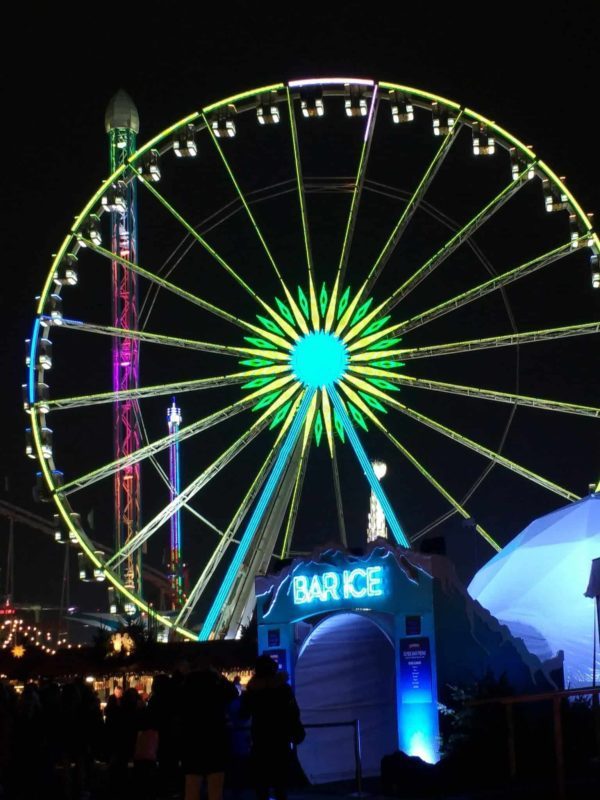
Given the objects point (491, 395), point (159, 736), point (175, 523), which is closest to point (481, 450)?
point (491, 395)

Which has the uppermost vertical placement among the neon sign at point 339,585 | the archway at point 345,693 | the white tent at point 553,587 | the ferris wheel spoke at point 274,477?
the ferris wheel spoke at point 274,477

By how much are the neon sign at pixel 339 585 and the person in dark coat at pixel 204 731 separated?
818 centimetres

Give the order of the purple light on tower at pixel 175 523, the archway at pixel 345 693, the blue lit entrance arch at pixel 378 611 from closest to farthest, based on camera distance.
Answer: the blue lit entrance arch at pixel 378 611 < the archway at pixel 345 693 < the purple light on tower at pixel 175 523

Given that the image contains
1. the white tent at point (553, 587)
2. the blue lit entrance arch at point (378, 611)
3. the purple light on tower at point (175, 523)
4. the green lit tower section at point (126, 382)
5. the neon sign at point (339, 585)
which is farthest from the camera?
the purple light on tower at point (175, 523)

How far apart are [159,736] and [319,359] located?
1335cm

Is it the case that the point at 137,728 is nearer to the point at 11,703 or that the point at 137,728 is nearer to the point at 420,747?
the point at 11,703

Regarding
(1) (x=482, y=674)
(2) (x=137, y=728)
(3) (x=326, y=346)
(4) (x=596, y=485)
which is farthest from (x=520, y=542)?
(2) (x=137, y=728)

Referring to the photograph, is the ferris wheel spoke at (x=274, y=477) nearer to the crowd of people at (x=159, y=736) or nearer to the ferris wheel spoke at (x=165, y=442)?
the ferris wheel spoke at (x=165, y=442)

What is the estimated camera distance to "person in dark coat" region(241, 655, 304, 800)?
10.6 metres

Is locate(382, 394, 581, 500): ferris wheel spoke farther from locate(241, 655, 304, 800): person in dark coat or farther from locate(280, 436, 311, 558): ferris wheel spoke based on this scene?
locate(241, 655, 304, 800): person in dark coat

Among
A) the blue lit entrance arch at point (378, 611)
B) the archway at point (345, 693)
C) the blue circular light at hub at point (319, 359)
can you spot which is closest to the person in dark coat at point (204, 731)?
the blue lit entrance arch at point (378, 611)

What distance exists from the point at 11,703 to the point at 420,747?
5.72 m

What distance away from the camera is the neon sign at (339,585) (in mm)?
18750

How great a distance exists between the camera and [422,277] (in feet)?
89.4
